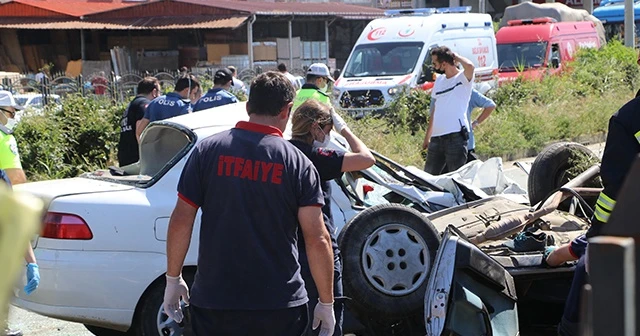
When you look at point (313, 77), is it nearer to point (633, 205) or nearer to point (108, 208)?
point (108, 208)

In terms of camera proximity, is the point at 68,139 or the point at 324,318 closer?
the point at 324,318

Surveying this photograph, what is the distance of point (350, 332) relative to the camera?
5383 millimetres

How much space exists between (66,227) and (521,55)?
61.1 feet

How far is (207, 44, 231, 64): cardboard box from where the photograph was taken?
3191 cm

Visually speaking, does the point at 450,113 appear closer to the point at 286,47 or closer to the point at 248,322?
the point at 248,322

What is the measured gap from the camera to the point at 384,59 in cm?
1892

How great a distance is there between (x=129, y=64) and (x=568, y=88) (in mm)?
18027

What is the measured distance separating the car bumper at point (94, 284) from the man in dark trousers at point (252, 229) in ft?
5.68

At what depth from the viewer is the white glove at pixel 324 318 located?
3838 mm

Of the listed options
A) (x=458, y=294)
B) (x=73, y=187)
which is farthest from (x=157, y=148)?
(x=458, y=294)

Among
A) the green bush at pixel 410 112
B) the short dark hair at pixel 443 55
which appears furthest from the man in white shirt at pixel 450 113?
the green bush at pixel 410 112

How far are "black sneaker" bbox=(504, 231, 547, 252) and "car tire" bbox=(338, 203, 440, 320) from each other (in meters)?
0.49

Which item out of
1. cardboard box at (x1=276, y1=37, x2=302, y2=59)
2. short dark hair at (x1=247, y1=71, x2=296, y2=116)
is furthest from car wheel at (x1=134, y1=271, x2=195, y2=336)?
cardboard box at (x1=276, y1=37, x2=302, y2=59)

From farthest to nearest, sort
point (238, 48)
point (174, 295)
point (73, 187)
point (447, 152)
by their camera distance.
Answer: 1. point (238, 48)
2. point (447, 152)
3. point (73, 187)
4. point (174, 295)
